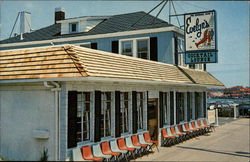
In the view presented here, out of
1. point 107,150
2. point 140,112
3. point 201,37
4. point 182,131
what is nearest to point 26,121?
point 107,150

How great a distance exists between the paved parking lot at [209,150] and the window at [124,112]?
1504 millimetres

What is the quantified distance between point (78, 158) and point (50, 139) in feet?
3.66

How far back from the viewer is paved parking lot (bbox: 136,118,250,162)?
13.1 m

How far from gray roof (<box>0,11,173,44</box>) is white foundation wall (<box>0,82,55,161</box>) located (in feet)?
37.7

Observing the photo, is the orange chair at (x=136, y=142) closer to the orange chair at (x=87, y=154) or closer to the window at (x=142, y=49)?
the orange chair at (x=87, y=154)

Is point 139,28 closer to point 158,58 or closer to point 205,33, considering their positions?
point 158,58

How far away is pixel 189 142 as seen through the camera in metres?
17.3

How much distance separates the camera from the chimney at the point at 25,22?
96.2ft

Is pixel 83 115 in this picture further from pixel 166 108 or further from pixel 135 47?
pixel 135 47

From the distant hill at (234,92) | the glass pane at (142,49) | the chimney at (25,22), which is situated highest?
the chimney at (25,22)

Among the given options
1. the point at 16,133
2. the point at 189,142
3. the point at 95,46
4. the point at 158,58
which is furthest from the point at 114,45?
the point at 16,133

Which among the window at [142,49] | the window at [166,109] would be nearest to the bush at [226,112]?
the window at [142,49]

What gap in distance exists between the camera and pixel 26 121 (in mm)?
9961

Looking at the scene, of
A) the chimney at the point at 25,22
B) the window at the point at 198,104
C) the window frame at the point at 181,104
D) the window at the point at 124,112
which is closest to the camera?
the window at the point at 124,112
